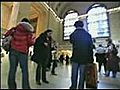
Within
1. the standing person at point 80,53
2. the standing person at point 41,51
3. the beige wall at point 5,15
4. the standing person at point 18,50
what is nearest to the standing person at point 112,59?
the standing person at point 41,51

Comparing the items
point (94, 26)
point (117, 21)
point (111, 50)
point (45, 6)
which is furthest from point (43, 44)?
point (94, 26)

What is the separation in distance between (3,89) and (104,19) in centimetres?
2136

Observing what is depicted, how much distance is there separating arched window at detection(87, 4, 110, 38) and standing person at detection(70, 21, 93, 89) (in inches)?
771

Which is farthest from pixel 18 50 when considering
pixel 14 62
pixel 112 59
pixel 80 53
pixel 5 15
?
pixel 5 15

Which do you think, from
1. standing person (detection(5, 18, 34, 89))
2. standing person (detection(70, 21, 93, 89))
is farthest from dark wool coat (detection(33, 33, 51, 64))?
standing person (detection(5, 18, 34, 89))

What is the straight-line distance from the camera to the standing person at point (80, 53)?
4777mm

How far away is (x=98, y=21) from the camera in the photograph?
26.0 m

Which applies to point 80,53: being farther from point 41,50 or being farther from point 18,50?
point 41,50

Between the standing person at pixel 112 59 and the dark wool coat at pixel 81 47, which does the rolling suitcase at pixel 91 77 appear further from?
the standing person at pixel 112 59

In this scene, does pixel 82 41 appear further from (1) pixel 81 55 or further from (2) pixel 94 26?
(2) pixel 94 26

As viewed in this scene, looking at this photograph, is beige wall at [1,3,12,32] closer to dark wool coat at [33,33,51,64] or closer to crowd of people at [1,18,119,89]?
dark wool coat at [33,33,51,64]

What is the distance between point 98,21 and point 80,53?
2166 centimetres

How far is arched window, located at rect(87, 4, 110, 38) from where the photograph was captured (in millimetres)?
24562

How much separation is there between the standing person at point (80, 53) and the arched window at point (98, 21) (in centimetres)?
1958
